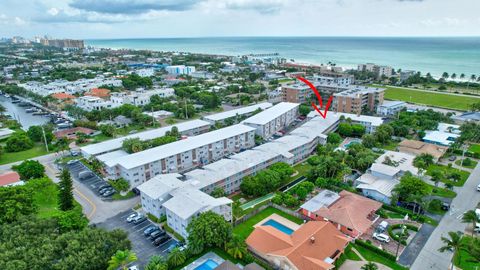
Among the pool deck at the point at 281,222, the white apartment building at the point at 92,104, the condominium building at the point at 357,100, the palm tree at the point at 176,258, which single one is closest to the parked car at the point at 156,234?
the palm tree at the point at 176,258

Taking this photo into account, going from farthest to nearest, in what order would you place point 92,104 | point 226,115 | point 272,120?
point 92,104
point 226,115
point 272,120

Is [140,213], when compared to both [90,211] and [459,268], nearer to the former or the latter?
[90,211]

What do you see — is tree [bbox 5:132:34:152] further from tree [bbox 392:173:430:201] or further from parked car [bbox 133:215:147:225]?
tree [bbox 392:173:430:201]

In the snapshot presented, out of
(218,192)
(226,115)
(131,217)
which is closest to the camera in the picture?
(131,217)

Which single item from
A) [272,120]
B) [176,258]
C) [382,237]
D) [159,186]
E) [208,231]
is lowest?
[382,237]

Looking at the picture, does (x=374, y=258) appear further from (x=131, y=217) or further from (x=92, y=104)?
(x=92, y=104)

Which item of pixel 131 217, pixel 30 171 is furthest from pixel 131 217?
pixel 30 171

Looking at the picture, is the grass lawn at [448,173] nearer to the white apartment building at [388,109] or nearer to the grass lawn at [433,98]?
the white apartment building at [388,109]
